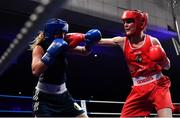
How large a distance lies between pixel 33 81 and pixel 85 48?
6.33m

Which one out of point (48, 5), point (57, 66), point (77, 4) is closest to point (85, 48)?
point (57, 66)

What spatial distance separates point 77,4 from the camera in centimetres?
659

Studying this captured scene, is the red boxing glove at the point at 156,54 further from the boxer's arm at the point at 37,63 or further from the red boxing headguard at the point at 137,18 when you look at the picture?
the boxer's arm at the point at 37,63

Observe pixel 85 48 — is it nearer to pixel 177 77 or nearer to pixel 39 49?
pixel 39 49

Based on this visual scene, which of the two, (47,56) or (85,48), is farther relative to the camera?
(85,48)

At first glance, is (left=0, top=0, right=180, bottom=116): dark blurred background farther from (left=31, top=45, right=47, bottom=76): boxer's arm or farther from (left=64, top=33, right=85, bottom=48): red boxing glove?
(left=31, top=45, right=47, bottom=76): boxer's arm

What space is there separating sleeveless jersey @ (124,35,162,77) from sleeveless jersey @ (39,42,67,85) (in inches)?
22.8

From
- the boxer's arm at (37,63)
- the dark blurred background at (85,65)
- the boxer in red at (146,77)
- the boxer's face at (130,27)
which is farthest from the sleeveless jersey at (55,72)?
the dark blurred background at (85,65)

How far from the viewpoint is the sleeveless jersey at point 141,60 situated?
8.31ft

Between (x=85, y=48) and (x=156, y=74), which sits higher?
(x=85, y=48)

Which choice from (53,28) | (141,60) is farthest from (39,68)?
(141,60)

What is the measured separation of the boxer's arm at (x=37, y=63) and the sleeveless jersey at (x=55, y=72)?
0.06m

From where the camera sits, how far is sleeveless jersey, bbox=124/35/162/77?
2.53 metres

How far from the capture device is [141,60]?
8.39 feet
